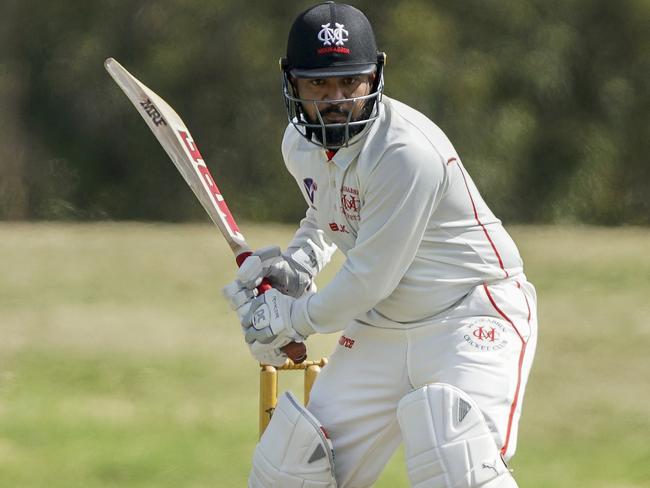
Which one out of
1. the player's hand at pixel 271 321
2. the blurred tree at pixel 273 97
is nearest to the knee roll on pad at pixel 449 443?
the player's hand at pixel 271 321

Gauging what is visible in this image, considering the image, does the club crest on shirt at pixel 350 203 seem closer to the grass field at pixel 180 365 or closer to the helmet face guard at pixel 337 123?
the helmet face guard at pixel 337 123

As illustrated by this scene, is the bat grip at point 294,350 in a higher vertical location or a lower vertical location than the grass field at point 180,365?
higher

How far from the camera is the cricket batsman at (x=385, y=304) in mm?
2729

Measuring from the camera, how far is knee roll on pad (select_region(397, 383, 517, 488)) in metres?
→ 2.68

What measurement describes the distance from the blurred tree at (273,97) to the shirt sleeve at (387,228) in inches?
282

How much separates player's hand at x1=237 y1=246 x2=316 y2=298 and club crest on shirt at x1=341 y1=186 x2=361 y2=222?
0.90ft

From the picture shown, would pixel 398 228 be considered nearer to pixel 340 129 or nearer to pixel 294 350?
pixel 340 129

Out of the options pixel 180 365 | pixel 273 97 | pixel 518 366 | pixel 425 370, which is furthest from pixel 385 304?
pixel 273 97

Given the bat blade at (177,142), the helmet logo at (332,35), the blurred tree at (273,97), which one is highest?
the helmet logo at (332,35)

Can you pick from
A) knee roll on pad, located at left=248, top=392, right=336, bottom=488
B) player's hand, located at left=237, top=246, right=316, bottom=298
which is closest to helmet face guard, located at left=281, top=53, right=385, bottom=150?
player's hand, located at left=237, top=246, right=316, bottom=298

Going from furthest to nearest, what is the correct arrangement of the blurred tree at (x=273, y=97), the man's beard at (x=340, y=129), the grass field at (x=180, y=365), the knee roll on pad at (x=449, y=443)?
1. the blurred tree at (x=273, y=97)
2. the grass field at (x=180, y=365)
3. the man's beard at (x=340, y=129)
4. the knee roll on pad at (x=449, y=443)

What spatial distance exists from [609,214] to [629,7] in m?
1.67

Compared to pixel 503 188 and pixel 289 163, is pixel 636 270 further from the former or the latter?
pixel 289 163

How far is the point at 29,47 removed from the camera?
10.4 metres
